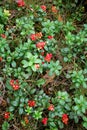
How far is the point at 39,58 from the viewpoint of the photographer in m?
3.37

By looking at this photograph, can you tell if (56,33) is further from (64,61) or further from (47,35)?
(64,61)

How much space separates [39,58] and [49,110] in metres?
0.60

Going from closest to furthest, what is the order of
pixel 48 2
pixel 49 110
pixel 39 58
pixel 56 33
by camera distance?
pixel 49 110, pixel 39 58, pixel 56 33, pixel 48 2

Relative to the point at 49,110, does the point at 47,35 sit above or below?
above

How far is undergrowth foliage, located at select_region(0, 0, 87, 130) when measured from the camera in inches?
122

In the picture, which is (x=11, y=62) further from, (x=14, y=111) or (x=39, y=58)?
(x=14, y=111)

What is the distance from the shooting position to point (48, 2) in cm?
409

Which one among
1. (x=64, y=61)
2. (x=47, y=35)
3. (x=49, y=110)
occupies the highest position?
(x=47, y=35)

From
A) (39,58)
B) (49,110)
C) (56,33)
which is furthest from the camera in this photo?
(56,33)

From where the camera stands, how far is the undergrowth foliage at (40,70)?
10.1 ft

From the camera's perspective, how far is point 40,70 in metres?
3.22

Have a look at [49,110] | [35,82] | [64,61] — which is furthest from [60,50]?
[49,110]

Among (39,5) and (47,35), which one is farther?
(39,5)

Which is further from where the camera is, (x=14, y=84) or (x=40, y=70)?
(x=40, y=70)
